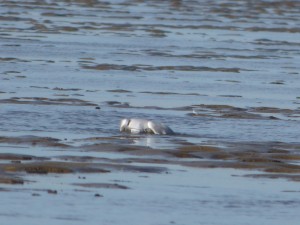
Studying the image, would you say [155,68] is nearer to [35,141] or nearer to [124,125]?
[124,125]

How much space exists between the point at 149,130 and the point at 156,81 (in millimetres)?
7271

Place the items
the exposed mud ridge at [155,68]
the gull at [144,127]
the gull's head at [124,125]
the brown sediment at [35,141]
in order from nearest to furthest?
the brown sediment at [35,141] → the gull at [144,127] → the gull's head at [124,125] → the exposed mud ridge at [155,68]

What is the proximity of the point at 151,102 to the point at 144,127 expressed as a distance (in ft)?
13.0

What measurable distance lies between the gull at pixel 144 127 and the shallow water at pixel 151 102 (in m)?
0.14

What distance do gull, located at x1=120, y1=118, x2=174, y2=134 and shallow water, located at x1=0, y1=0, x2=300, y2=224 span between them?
143mm

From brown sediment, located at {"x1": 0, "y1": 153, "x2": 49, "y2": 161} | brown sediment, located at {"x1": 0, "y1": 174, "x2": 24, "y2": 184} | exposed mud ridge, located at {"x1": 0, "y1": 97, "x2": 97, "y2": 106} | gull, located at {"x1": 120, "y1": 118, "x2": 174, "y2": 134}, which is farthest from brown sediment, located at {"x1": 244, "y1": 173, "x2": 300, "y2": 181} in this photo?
exposed mud ridge, located at {"x1": 0, "y1": 97, "x2": 97, "y2": 106}

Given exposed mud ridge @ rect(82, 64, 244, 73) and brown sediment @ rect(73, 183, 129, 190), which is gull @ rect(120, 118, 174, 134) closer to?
brown sediment @ rect(73, 183, 129, 190)

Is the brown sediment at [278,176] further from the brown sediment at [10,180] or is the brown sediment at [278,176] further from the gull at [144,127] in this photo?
the gull at [144,127]

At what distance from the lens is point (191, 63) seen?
1015 inches

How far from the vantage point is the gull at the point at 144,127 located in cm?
1449

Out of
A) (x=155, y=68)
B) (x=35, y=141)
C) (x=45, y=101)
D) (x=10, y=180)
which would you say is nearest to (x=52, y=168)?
(x=10, y=180)

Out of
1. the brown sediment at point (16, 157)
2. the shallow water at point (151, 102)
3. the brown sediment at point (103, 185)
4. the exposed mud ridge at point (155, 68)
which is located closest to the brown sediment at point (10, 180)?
the shallow water at point (151, 102)

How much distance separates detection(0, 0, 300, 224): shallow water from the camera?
33.4 feet

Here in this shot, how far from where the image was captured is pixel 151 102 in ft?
60.7
